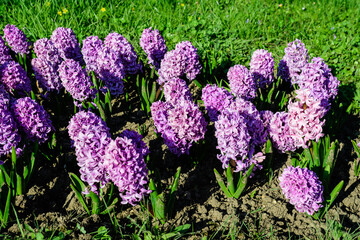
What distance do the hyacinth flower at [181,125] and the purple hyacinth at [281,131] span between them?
0.64 metres

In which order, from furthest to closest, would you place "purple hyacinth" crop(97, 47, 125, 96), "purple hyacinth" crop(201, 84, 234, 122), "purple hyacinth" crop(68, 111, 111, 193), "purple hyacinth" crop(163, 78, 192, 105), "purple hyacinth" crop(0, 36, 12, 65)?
1. "purple hyacinth" crop(0, 36, 12, 65)
2. "purple hyacinth" crop(97, 47, 125, 96)
3. "purple hyacinth" crop(163, 78, 192, 105)
4. "purple hyacinth" crop(201, 84, 234, 122)
5. "purple hyacinth" crop(68, 111, 111, 193)

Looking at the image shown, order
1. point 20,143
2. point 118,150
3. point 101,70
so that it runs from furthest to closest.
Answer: point 101,70 → point 20,143 → point 118,150

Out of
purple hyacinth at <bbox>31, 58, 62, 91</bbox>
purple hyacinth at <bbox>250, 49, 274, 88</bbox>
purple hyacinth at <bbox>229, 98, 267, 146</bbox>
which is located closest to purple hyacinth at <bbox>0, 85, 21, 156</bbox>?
purple hyacinth at <bbox>31, 58, 62, 91</bbox>

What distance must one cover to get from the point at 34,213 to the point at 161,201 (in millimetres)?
1166

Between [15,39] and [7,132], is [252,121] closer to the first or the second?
[7,132]

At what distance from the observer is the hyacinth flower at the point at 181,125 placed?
3.08m

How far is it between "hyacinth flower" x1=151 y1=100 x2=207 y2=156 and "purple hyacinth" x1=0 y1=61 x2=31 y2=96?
164cm

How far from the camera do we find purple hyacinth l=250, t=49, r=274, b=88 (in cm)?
412

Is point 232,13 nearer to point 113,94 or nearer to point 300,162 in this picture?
point 113,94

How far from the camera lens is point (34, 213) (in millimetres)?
3012

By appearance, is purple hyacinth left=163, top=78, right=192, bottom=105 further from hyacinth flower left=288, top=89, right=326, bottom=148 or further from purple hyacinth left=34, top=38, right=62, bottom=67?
purple hyacinth left=34, top=38, right=62, bottom=67

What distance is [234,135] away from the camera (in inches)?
112

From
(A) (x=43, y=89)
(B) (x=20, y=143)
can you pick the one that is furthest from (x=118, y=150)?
(A) (x=43, y=89)

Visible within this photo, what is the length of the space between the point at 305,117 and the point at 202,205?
1180 mm
